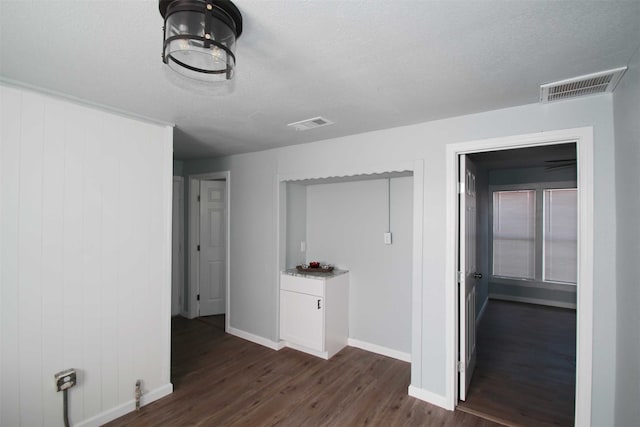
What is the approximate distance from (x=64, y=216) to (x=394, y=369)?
3184 millimetres

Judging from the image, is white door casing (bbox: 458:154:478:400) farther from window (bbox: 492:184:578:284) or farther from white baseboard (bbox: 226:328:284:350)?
window (bbox: 492:184:578:284)

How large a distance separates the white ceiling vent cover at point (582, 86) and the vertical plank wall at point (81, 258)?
2903 mm

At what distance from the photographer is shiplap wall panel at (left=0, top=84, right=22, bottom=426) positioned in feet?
6.16

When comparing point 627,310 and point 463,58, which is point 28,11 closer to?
point 463,58

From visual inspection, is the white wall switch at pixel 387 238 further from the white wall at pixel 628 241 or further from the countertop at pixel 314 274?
the white wall at pixel 628 241

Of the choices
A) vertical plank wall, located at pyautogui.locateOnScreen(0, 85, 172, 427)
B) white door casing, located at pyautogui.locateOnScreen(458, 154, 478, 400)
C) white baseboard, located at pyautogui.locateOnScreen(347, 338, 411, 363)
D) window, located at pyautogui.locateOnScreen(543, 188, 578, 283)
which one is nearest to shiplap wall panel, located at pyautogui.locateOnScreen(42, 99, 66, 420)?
vertical plank wall, located at pyautogui.locateOnScreen(0, 85, 172, 427)

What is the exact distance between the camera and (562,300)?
5.48 m

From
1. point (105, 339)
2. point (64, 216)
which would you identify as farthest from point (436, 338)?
point (64, 216)

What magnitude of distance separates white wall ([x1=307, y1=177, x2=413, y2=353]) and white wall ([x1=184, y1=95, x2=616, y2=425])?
2.07ft

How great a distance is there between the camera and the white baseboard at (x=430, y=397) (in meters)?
2.52

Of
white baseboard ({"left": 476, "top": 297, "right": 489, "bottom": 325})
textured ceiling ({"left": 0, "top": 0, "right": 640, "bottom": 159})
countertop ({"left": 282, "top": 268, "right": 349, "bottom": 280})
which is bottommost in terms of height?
white baseboard ({"left": 476, "top": 297, "right": 489, "bottom": 325})

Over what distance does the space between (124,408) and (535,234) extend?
6500 mm

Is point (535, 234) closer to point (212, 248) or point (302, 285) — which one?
point (302, 285)

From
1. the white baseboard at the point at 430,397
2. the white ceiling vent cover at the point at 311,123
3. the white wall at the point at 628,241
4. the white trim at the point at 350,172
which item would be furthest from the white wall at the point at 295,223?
the white wall at the point at 628,241
